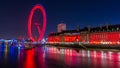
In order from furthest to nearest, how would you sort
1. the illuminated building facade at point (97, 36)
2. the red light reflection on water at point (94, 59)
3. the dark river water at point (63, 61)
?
1. the illuminated building facade at point (97, 36)
2. the red light reflection on water at point (94, 59)
3. the dark river water at point (63, 61)

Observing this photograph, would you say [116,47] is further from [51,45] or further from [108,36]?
[51,45]

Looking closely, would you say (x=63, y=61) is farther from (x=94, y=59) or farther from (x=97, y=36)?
(x=97, y=36)

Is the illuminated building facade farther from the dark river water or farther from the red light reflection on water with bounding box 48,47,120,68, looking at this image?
the dark river water

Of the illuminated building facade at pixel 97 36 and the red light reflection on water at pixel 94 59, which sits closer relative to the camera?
the red light reflection on water at pixel 94 59

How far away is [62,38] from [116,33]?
180 feet

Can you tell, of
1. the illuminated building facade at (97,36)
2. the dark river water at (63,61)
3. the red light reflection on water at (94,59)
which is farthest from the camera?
the illuminated building facade at (97,36)

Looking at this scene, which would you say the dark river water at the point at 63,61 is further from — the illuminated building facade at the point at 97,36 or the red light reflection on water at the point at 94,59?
the illuminated building facade at the point at 97,36

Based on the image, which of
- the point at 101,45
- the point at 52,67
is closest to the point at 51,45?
the point at 101,45

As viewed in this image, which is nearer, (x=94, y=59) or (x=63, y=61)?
(x=63, y=61)

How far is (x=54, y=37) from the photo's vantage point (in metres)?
160

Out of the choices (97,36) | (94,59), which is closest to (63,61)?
(94,59)

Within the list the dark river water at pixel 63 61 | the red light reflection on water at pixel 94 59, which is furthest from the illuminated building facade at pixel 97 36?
the dark river water at pixel 63 61

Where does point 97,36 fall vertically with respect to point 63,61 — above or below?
above

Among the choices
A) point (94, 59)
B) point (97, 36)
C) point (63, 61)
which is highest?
point (97, 36)
